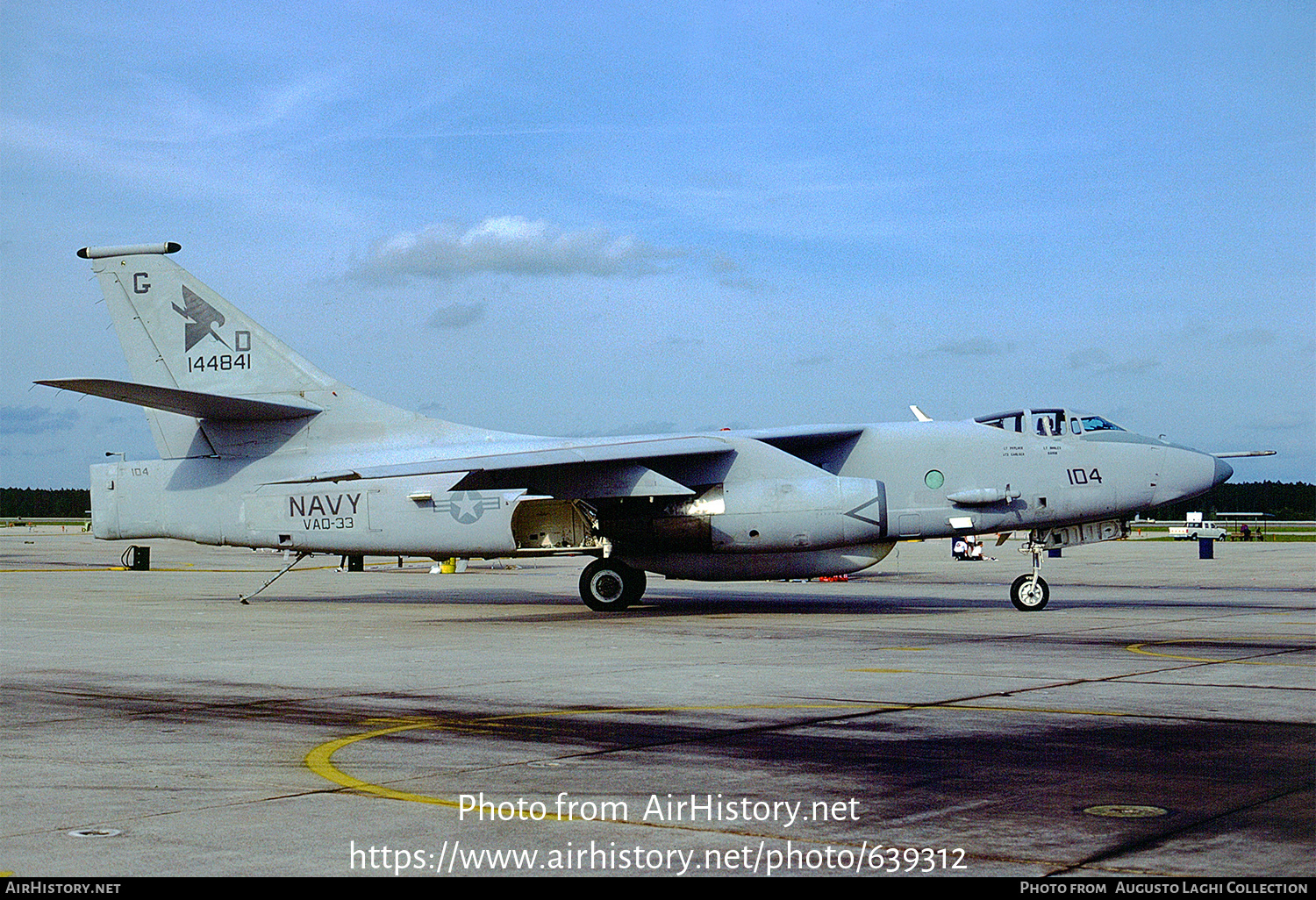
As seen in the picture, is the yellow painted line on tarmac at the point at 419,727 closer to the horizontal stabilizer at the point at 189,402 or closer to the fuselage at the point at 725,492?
the fuselage at the point at 725,492

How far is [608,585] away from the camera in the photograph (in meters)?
22.9

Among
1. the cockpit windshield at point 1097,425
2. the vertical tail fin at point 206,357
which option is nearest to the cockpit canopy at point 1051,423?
the cockpit windshield at point 1097,425

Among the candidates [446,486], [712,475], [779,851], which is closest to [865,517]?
[712,475]

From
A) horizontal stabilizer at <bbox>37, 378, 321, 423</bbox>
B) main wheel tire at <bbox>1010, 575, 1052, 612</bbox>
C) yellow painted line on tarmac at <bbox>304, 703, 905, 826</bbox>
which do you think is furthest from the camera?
main wheel tire at <bbox>1010, 575, 1052, 612</bbox>

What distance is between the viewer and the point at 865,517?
20.8m

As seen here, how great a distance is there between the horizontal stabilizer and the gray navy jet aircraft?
0.06 meters

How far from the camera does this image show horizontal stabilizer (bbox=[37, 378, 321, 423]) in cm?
2053

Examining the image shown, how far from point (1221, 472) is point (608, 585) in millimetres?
10871

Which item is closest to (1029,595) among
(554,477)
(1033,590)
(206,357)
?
(1033,590)

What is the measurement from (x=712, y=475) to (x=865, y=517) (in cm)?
277

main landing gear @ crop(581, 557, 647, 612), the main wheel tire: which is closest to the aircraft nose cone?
the main wheel tire

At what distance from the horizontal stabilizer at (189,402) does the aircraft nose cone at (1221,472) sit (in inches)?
637

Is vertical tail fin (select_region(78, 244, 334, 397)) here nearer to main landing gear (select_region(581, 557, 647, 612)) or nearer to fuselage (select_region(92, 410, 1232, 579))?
fuselage (select_region(92, 410, 1232, 579))

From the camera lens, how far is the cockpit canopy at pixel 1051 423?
21828 millimetres
